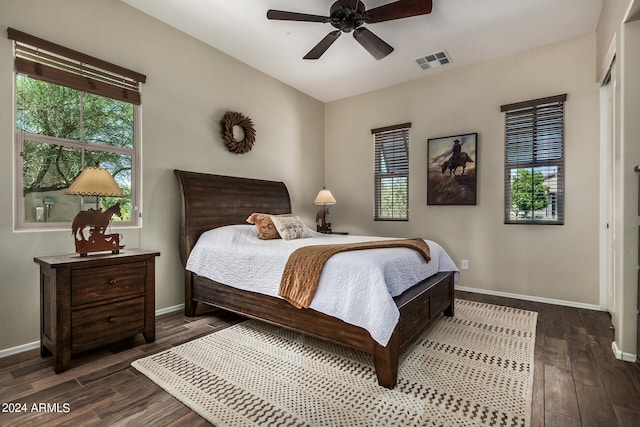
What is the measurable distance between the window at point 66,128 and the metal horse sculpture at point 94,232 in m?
0.47

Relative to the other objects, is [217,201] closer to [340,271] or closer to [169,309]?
[169,309]

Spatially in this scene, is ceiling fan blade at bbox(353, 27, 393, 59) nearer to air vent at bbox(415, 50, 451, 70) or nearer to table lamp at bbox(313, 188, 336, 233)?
air vent at bbox(415, 50, 451, 70)

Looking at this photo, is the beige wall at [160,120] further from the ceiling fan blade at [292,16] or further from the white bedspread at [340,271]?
the ceiling fan blade at [292,16]

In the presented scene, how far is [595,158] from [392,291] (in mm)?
3100

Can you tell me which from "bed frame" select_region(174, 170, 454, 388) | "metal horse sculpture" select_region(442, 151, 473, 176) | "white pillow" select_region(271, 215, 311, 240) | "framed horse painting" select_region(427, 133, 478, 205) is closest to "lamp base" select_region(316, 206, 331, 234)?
"bed frame" select_region(174, 170, 454, 388)

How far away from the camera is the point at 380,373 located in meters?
1.99

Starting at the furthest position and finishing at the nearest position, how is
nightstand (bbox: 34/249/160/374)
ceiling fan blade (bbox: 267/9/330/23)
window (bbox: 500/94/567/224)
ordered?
window (bbox: 500/94/567/224) → ceiling fan blade (bbox: 267/9/330/23) → nightstand (bbox: 34/249/160/374)

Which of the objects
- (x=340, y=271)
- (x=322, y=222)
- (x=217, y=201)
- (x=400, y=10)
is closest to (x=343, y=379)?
(x=340, y=271)

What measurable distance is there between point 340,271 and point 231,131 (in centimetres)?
260

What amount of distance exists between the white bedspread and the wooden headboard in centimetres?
18

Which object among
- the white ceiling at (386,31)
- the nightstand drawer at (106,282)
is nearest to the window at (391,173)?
the white ceiling at (386,31)

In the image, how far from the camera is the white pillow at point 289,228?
11.1ft

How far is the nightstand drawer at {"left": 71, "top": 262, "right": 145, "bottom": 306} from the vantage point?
7.32ft

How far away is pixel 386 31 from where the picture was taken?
138 inches
